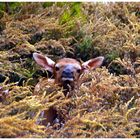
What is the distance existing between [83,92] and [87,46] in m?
1.56

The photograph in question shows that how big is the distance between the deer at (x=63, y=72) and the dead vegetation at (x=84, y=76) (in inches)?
3.4

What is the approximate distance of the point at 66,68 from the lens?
5.48m

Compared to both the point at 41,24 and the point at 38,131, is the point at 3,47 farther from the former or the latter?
the point at 38,131

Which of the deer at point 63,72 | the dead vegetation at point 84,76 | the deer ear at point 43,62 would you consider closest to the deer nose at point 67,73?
the deer at point 63,72

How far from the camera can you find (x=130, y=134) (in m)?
4.33

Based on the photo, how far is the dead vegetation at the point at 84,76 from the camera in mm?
4270

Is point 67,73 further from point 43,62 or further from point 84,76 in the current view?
point 43,62

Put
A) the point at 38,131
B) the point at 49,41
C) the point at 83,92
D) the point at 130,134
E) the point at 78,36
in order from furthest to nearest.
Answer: the point at 78,36 < the point at 49,41 < the point at 83,92 < the point at 130,134 < the point at 38,131

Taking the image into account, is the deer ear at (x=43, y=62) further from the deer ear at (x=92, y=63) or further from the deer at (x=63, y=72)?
the deer ear at (x=92, y=63)

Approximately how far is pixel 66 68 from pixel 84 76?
28 cm

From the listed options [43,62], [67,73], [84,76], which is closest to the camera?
[67,73]

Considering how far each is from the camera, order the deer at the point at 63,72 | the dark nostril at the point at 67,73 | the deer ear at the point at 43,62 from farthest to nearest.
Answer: the deer ear at the point at 43,62
the dark nostril at the point at 67,73
the deer at the point at 63,72

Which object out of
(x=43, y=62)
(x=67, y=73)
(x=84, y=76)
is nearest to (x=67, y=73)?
(x=67, y=73)

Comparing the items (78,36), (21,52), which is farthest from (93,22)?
(21,52)
